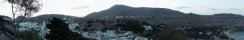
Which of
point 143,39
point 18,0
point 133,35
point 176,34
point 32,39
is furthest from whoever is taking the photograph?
point 133,35

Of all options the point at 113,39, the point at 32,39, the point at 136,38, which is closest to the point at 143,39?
the point at 136,38

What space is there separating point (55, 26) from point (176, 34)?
3671 centimetres

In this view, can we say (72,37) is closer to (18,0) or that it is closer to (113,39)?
(18,0)

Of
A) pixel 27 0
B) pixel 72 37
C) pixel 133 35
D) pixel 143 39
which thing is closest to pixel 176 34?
pixel 72 37

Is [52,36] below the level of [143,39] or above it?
above

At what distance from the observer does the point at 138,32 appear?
139 m

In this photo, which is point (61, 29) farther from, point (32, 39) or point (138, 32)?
point (138, 32)

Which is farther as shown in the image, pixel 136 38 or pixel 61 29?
pixel 136 38

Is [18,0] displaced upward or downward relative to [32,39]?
upward

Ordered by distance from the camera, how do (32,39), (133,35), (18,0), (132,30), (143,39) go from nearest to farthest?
(18,0) < (32,39) < (143,39) < (133,35) < (132,30)

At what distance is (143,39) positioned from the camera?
119625mm

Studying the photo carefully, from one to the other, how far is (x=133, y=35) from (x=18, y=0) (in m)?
100

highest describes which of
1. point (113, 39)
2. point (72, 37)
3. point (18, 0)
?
point (18, 0)

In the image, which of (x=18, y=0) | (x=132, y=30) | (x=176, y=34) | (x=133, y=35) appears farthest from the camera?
(x=132, y=30)
